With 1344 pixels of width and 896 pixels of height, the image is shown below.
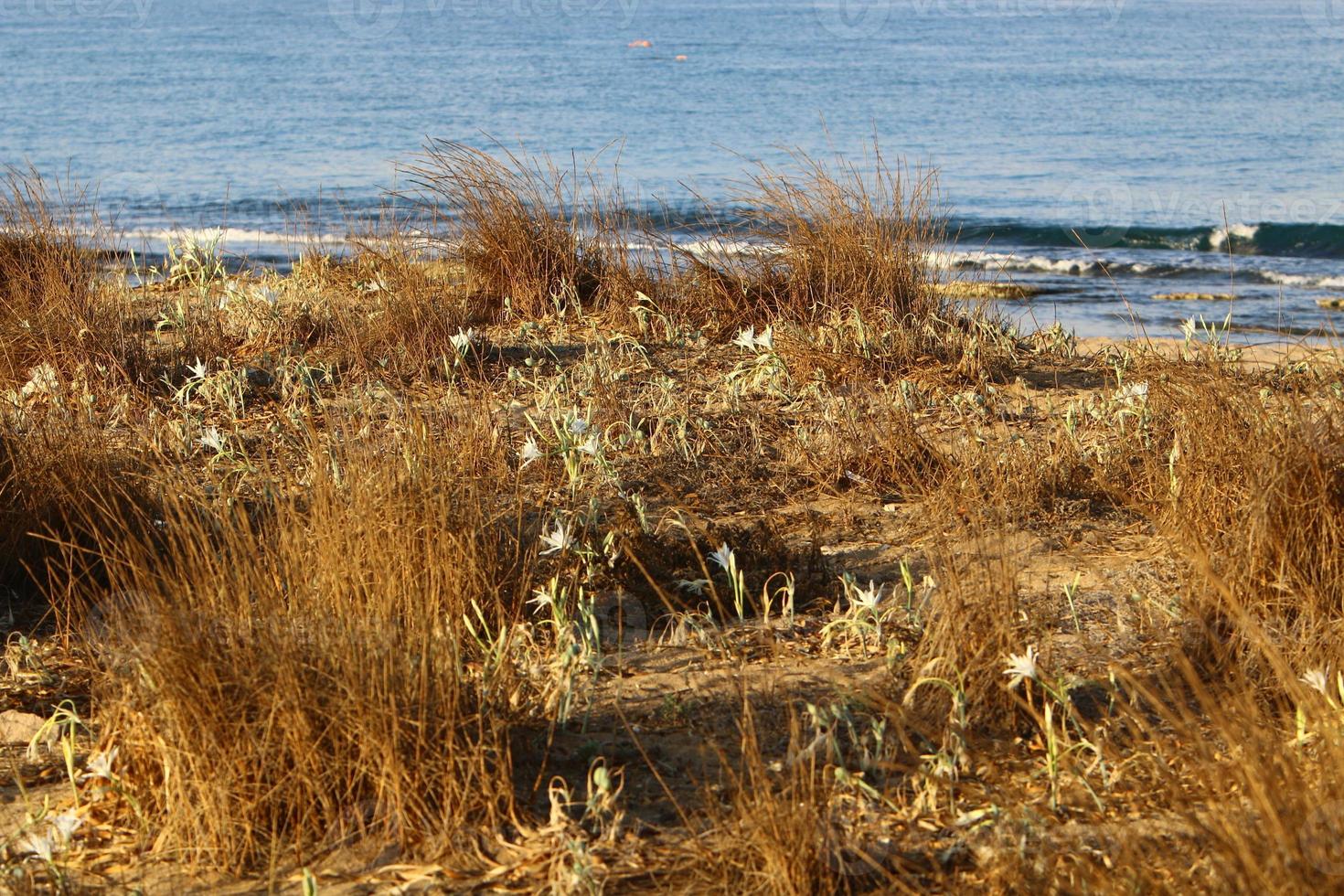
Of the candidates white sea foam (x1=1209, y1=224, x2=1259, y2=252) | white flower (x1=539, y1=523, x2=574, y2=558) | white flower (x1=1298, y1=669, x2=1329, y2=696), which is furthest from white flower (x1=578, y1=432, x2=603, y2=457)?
white sea foam (x1=1209, y1=224, x2=1259, y2=252)

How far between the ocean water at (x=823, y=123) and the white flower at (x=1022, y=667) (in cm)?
261

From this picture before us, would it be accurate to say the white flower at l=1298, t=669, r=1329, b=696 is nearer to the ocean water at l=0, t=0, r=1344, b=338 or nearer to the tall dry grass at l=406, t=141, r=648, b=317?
the ocean water at l=0, t=0, r=1344, b=338

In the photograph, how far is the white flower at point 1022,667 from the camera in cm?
235

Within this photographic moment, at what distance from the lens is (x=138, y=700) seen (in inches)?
89.7

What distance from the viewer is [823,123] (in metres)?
8.18

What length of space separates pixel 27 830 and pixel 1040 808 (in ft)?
5.82

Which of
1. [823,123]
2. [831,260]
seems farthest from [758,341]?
[823,123]

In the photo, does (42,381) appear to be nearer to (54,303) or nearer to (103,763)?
(54,303)

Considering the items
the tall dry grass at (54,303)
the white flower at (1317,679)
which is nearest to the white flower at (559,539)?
the white flower at (1317,679)

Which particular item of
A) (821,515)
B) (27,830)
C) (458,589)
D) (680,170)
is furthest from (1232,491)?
(680,170)

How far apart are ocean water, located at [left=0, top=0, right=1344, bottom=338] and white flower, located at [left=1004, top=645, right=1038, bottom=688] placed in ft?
8.58

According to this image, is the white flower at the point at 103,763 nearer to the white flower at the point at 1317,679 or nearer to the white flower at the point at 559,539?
the white flower at the point at 559,539

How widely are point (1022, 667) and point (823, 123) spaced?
20.8 feet

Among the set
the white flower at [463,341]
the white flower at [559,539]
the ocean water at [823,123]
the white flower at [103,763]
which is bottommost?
the white flower at [103,763]
